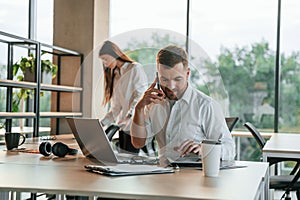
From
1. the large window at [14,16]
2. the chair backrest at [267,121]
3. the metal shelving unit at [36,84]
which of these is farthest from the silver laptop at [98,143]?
the chair backrest at [267,121]

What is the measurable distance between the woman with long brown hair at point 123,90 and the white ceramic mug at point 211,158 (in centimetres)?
36


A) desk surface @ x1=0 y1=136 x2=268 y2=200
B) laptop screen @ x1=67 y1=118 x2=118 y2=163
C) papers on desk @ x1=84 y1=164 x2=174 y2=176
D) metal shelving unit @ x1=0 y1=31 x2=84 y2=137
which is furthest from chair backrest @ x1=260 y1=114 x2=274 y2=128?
papers on desk @ x1=84 y1=164 x2=174 y2=176

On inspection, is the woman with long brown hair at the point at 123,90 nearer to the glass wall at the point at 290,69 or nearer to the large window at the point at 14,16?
the large window at the point at 14,16

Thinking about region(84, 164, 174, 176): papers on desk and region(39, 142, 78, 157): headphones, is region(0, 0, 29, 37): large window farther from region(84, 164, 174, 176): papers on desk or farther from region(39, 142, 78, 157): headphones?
region(84, 164, 174, 176): papers on desk

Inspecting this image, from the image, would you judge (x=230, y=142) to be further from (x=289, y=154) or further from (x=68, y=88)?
(x=68, y=88)

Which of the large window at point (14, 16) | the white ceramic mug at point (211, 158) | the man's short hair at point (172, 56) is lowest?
the white ceramic mug at point (211, 158)

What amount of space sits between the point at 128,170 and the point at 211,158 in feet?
0.97

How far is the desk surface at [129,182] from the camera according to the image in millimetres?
1428

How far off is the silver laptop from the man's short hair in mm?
350

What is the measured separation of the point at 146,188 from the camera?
150cm

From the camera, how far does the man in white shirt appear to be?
6.42 feet

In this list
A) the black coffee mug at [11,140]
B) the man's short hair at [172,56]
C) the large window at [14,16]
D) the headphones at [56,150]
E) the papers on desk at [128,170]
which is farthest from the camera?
the large window at [14,16]

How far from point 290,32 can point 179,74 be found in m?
3.96

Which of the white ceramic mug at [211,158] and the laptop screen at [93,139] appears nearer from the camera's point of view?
the white ceramic mug at [211,158]
